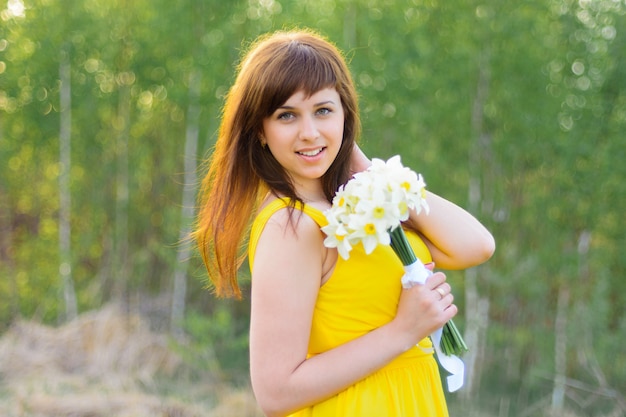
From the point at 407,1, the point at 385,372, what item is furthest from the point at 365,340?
the point at 407,1

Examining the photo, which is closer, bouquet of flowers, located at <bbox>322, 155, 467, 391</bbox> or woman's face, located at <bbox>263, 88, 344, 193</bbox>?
bouquet of flowers, located at <bbox>322, 155, 467, 391</bbox>

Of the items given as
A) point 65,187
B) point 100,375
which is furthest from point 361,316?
point 65,187

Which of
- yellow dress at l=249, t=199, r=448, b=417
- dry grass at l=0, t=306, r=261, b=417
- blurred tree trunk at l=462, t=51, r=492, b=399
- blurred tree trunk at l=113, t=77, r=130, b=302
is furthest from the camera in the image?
blurred tree trunk at l=113, t=77, r=130, b=302

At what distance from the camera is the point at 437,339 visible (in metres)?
1.50

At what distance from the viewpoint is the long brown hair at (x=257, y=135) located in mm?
1442

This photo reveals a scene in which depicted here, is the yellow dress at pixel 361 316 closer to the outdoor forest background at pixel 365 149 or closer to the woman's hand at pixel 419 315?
the woman's hand at pixel 419 315

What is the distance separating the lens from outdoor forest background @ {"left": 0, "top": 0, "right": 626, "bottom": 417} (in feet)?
18.0

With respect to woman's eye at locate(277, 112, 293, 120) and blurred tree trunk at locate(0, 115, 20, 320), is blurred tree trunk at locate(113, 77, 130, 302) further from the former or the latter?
woman's eye at locate(277, 112, 293, 120)

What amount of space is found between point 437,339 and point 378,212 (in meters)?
0.32

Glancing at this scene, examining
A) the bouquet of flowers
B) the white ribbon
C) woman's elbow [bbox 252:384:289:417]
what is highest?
the bouquet of flowers

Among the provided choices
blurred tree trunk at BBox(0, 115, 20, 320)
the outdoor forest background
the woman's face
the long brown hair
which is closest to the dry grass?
the outdoor forest background

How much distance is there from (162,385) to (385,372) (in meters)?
4.09

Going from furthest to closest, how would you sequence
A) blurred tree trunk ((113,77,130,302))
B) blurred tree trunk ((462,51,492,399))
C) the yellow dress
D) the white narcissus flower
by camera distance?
blurred tree trunk ((113,77,130,302)) → blurred tree trunk ((462,51,492,399)) → the yellow dress → the white narcissus flower

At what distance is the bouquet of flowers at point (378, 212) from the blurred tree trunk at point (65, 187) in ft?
17.0
